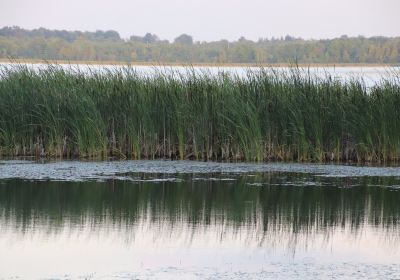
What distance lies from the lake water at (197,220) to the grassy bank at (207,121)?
686mm

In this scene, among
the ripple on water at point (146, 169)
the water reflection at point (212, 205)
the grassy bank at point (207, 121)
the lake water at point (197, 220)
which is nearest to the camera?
the lake water at point (197, 220)

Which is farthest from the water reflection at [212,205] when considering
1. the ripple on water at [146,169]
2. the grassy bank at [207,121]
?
the grassy bank at [207,121]

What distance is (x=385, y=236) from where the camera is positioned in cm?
916

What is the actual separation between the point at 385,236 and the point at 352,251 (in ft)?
2.86

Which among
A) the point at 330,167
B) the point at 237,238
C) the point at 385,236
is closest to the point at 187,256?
the point at 237,238

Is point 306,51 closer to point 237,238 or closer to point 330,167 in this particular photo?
point 330,167

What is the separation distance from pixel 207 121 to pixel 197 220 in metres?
5.28

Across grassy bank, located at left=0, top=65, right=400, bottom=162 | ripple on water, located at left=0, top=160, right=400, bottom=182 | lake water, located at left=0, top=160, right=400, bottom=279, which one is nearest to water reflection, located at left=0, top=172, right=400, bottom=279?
lake water, located at left=0, top=160, right=400, bottom=279

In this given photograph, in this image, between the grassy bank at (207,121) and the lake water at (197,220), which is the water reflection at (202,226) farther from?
the grassy bank at (207,121)

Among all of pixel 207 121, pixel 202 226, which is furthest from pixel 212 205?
pixel 207 121

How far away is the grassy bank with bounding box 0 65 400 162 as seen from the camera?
14867mm

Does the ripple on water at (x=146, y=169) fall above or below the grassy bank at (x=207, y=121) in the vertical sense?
below

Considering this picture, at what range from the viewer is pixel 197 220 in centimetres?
988

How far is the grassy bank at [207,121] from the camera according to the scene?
14.9m
